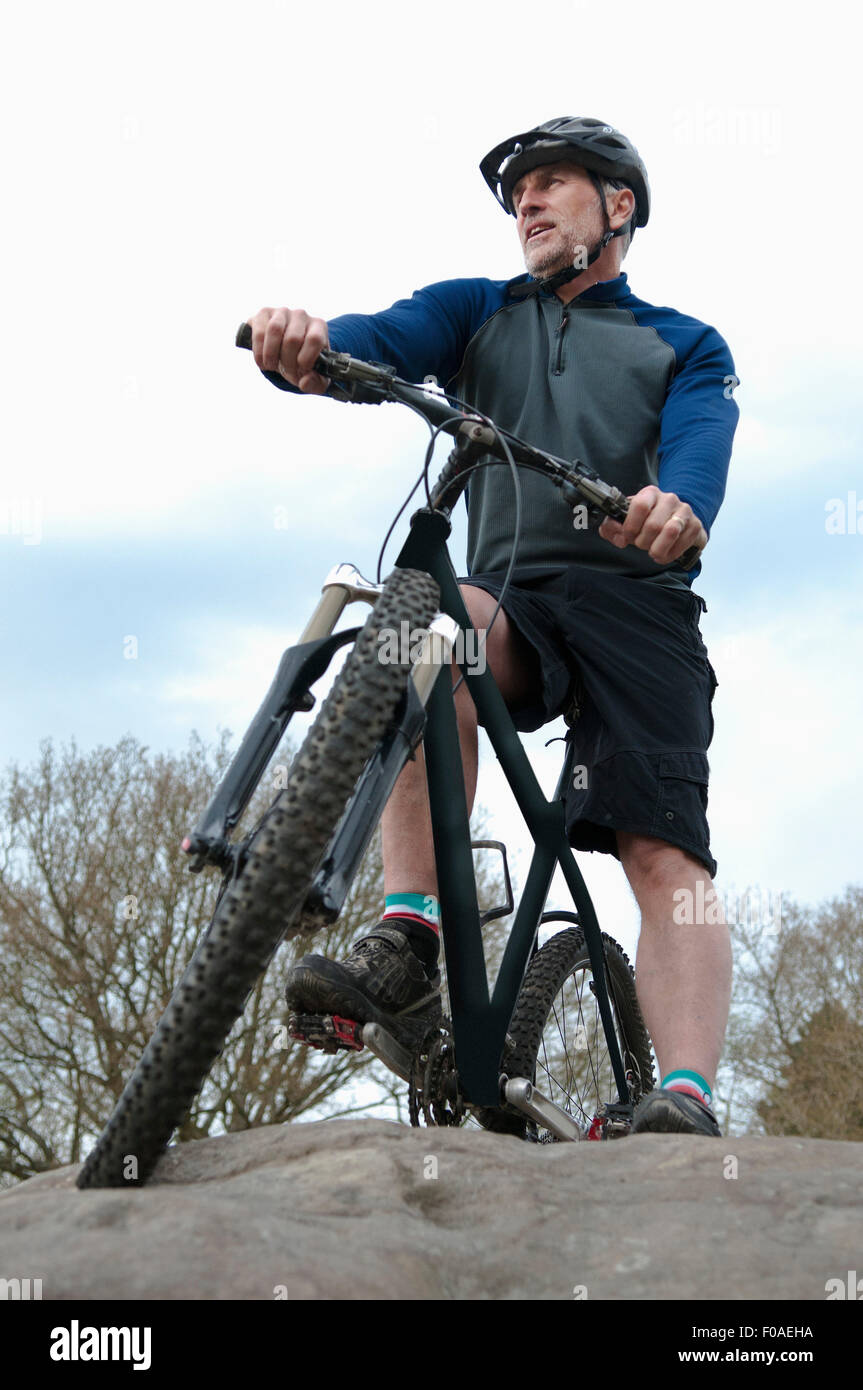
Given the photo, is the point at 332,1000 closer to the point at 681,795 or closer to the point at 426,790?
the point at 426,790

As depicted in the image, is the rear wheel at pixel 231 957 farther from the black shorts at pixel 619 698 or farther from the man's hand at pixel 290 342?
the black shorts at pixel 619 698

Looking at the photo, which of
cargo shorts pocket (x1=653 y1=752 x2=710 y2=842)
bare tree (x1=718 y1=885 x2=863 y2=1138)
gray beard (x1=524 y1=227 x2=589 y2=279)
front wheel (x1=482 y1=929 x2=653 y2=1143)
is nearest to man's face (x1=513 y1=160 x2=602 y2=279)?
gray beard (x1=524 y1=227 x2=589 y2=279)

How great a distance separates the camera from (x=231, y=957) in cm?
176

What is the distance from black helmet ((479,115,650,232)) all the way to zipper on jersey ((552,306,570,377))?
15.3 inches

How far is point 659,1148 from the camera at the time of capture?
1979 mm

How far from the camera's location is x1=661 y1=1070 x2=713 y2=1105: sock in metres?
2.67

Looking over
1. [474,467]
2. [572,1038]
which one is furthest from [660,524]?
[572,1038]

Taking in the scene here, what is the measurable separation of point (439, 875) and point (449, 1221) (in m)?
1.02

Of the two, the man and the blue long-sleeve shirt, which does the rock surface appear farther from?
the blue long-sleeve shirt

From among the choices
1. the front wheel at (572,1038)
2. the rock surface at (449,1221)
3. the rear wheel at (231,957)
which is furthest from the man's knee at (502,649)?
the rock surface at (449,1221)

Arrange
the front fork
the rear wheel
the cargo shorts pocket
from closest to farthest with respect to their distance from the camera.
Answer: the rear wheel
the front fork
the cargo shorts pocket

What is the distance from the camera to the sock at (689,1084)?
267 centimetres

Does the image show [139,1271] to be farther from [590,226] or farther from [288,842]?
[590,226]

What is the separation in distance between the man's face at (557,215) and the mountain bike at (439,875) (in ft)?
3.40
